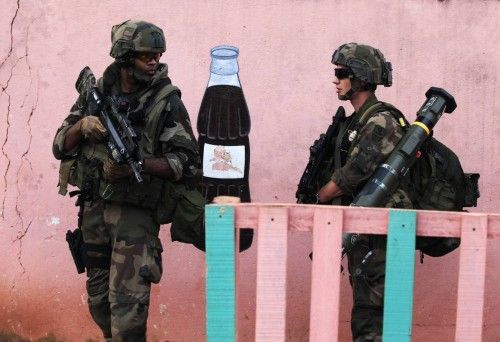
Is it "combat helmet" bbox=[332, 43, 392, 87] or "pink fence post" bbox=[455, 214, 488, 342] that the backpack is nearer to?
"combat helmet" bbox=[332, 43, 392, 87]

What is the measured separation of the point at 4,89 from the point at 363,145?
2.00 metres

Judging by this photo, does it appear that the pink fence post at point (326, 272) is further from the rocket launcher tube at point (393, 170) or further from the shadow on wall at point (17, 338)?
the shadow on wall at point (17, 338)

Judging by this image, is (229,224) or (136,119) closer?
(229,224)

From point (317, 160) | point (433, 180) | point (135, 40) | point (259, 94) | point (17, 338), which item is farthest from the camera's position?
point (17, 338)

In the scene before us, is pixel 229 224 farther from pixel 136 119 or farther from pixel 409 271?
pixel 136 119

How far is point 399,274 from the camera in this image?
12.6ft

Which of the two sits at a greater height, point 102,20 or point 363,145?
point 102,20

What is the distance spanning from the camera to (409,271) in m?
3.84

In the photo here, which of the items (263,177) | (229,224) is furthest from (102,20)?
(229,224)

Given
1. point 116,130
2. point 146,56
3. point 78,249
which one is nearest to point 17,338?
point 78,249

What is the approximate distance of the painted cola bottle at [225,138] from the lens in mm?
5977

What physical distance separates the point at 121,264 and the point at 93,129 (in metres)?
0.58

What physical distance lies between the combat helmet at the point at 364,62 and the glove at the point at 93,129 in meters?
1.12

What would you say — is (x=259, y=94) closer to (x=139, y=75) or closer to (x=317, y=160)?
(x=317, y=160)
